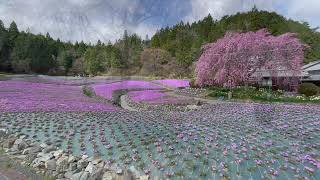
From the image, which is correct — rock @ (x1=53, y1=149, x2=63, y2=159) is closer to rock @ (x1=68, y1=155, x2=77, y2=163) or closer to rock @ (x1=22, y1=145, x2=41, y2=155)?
rock @ (x1=68, y1=155, x2=77, y2=163)

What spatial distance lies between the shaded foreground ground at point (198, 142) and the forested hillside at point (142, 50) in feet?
159

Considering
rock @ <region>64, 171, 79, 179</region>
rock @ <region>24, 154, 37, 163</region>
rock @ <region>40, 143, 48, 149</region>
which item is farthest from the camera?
rock @ <region>40, 143, 48, 149</region>

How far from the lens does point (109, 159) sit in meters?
8.22

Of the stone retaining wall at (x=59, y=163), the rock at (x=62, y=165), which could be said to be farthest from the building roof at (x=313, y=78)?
the rock at (x=62, y=165)

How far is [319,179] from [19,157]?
782cm

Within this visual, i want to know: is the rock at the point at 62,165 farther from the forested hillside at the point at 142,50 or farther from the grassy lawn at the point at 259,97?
the forested hillside at the point at 142,50

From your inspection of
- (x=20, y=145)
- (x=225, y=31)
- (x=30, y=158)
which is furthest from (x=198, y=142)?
(x=225, y=31)

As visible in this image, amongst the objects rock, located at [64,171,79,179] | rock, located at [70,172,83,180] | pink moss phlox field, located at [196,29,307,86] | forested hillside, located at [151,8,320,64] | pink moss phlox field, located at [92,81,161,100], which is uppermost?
forested hillside, located at [151,8,320,64]

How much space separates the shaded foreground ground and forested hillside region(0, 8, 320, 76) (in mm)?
48441

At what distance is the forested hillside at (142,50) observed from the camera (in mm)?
66688

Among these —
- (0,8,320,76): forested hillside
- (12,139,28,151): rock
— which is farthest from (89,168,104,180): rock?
(0,8,320,76): forested hillside

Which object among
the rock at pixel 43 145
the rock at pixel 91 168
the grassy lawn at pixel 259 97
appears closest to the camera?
the rock at pixel 91 168

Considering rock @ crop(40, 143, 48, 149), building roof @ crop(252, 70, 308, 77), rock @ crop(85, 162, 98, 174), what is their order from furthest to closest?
1. building roof @ crop(252, 70, 308, 77)
2. rock @ crop(40, 143, 48, 149)
3. rock @ crop(85, 162, 98, 174)

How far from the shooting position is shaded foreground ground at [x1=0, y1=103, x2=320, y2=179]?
7.49 meters
